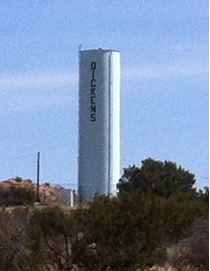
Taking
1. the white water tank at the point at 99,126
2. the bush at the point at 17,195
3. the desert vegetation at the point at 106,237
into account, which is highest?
the white water tank at the point at 99,126

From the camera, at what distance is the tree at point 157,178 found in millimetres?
56125

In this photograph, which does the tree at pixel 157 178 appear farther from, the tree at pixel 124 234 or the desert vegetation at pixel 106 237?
the tree at pixel 124 234

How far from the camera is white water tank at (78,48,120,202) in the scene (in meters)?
57.2

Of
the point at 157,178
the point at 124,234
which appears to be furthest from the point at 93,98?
the point at 124,234

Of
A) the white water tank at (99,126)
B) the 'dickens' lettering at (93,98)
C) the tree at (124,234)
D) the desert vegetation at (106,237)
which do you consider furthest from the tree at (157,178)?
the tree at (124,234)

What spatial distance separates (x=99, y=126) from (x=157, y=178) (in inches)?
163

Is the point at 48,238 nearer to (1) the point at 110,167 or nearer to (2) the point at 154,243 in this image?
(2) the point at 154,243

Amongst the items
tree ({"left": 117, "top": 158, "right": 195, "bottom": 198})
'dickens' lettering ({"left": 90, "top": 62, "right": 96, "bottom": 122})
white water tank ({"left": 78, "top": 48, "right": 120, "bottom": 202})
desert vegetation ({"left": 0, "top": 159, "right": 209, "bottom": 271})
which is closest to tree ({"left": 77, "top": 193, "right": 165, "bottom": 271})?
desert vegetation ({"left": 0, "top": 159, "right": 209, "bottom": 271})

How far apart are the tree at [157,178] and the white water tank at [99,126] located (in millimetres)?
829

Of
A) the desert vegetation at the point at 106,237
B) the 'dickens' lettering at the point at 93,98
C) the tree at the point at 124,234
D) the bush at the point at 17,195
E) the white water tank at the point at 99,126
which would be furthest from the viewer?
the bush at the point at 17,195

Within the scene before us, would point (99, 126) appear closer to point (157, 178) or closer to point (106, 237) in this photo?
point (157, 178)

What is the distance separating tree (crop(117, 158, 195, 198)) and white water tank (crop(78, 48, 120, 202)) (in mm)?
829

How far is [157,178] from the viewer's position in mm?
56844

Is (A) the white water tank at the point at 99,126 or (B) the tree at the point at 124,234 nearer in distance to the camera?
(B) the tree at the point at 124,234
